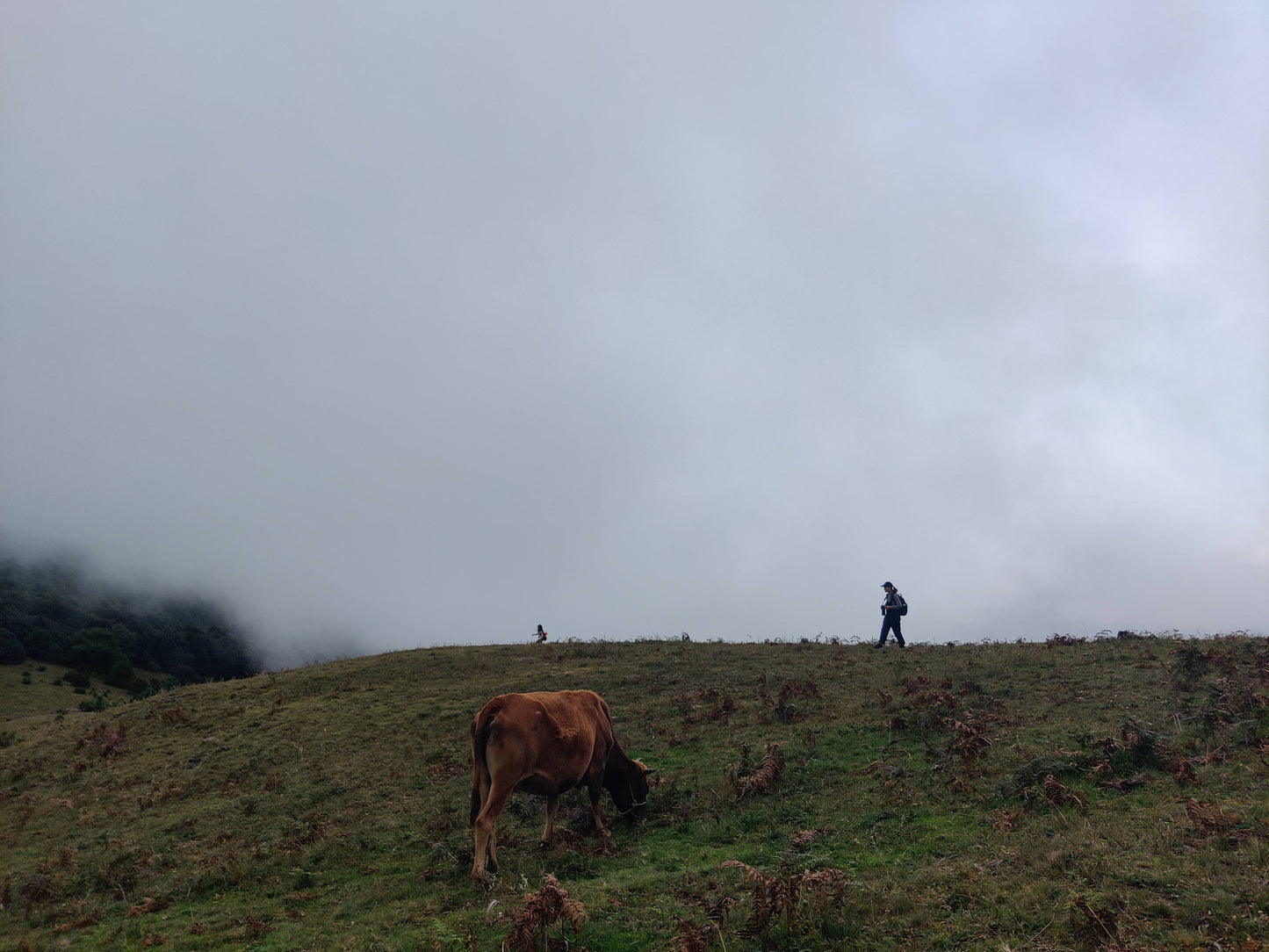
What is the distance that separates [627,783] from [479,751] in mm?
3749

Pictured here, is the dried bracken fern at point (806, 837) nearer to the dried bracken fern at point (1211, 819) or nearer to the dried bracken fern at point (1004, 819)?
the dried bracken fern at point (1004, 819)

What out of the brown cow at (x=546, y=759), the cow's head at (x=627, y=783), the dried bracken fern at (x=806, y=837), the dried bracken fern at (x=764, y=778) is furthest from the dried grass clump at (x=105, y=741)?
the dried bracken fern at (x=806, y=837)

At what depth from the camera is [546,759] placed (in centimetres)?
1247

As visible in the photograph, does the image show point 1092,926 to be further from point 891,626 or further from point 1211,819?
point 891,626

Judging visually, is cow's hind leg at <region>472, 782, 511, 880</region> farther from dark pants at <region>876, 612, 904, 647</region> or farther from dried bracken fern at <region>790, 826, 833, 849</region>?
dark pants at <region>876, 612, 904, 647</region>

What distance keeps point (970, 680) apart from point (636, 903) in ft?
41.8

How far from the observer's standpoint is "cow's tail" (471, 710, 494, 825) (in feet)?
38.8

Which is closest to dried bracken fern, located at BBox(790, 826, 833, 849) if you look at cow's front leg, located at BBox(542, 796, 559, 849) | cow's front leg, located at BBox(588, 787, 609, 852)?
cow's front leg, located at BBox(588, 787, 609, 852)

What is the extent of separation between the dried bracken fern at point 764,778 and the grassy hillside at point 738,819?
0.19 ft

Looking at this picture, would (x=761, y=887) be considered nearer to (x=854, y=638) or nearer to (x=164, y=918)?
(x=164, y=918)

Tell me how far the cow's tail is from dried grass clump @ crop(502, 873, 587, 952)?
13.6 feet

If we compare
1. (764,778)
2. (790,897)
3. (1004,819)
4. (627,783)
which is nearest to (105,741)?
(627,783)

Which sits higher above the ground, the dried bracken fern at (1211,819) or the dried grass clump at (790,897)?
the dried bracken fern at (1211,819)

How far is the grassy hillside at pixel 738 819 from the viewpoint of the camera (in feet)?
24.4
